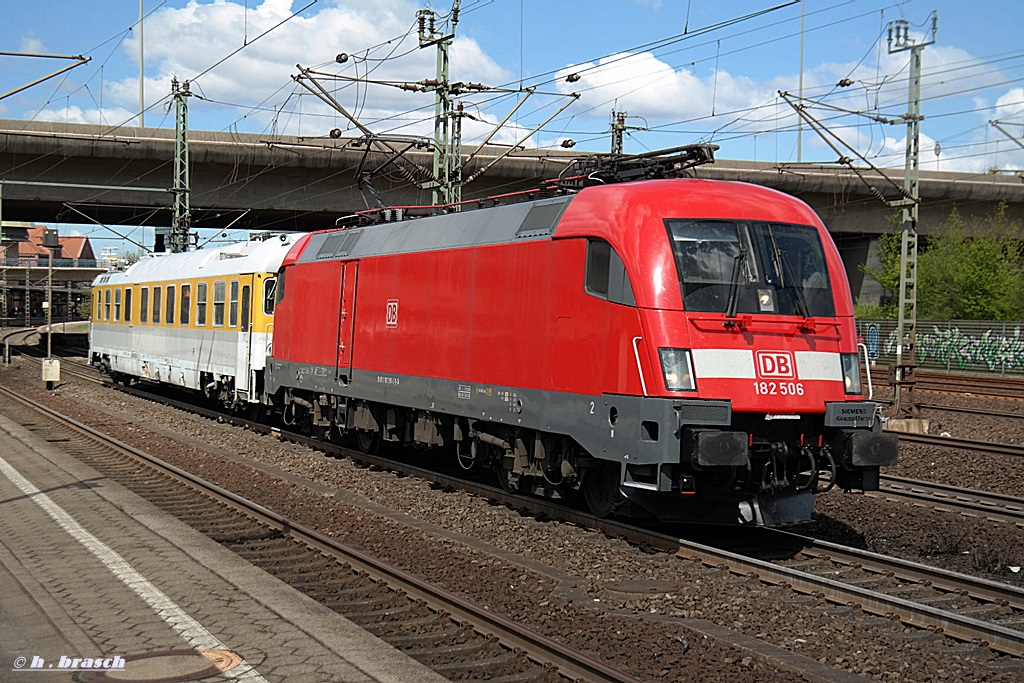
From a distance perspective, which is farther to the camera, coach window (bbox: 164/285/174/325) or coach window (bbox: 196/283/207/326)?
coach window (bbox: 164/285/174/325)

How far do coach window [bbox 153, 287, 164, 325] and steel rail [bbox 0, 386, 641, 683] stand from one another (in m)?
13.9

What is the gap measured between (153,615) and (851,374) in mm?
6809

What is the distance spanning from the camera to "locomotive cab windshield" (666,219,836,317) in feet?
33.4

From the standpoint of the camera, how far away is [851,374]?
1073 cm

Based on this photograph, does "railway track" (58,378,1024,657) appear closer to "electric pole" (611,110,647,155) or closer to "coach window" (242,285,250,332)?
"coach window" (242,285,250,332)

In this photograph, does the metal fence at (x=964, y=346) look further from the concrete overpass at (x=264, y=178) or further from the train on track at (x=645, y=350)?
the train on track at (x=645, y=350)

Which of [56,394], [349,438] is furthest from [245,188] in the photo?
[349,438]

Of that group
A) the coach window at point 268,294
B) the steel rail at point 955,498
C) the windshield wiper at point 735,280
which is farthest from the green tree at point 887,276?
the windshield wiper at point 735,280

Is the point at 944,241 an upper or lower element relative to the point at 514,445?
upper

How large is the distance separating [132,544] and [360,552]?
2290 millimetres

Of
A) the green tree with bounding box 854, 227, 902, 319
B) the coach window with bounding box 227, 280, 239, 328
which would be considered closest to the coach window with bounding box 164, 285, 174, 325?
the coach window with bounding box 227, 280, 239, 328

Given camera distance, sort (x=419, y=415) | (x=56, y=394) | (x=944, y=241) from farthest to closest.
→ (x=944, y=241), (x=56, y=394), (x=419, y=415)

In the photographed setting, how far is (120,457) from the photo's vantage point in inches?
667

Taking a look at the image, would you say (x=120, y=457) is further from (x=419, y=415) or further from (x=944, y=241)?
(x=944, y=241)
